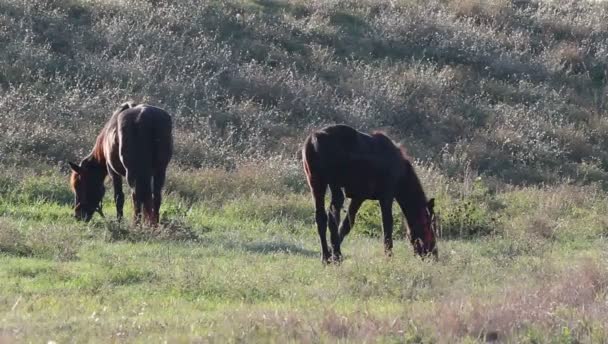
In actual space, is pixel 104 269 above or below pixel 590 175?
above

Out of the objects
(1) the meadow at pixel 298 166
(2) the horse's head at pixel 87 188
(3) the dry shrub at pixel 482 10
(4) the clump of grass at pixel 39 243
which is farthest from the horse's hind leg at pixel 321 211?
(3) the dry shrub at pixel 482 10

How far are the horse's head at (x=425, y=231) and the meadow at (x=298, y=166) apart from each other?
1.00ft

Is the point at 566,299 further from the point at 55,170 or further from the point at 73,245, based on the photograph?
the point at 55,170

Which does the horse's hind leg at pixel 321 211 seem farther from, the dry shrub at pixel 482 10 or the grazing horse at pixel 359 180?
the dry shrub at pixel 482 10

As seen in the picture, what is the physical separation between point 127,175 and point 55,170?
5348 millimetres

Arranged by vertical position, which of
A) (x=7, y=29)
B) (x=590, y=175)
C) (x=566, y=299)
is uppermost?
(x=566, y=299)

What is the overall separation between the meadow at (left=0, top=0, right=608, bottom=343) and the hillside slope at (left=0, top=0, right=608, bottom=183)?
0.21 feet

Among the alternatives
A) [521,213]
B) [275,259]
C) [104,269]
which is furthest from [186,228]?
[521,213]

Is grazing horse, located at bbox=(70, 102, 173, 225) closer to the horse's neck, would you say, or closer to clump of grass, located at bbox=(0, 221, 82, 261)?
clump of grass, located at bbox=(0, 221, 82, 261)

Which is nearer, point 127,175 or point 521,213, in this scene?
point 127,175

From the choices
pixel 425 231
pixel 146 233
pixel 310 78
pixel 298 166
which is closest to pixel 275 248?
pixel 146 233

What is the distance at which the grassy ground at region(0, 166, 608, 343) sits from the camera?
8.39 meters

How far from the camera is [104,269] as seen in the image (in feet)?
36.8

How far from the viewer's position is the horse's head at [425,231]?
13.1 m
